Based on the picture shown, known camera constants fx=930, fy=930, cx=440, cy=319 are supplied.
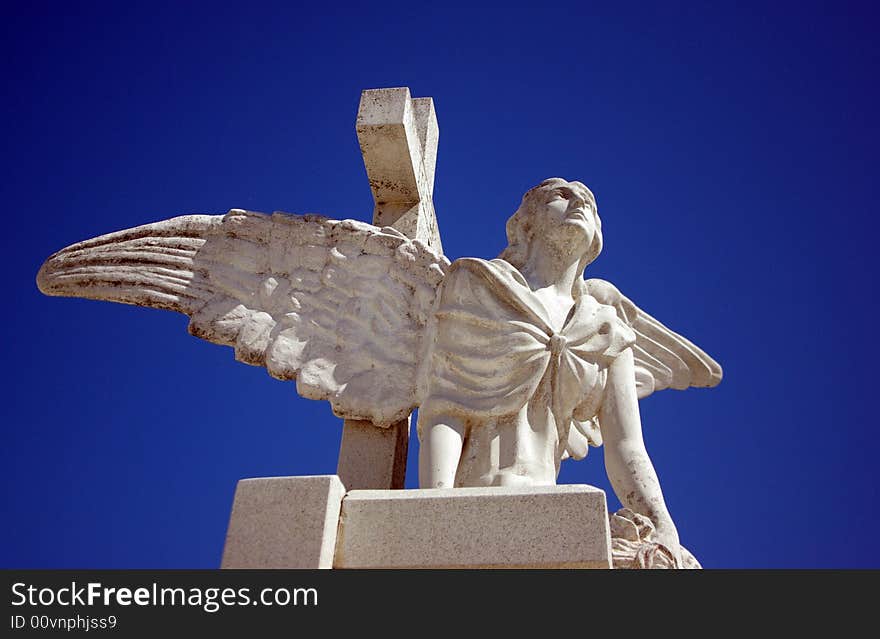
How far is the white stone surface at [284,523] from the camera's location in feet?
11.2

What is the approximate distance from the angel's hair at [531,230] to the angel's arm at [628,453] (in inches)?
23.6

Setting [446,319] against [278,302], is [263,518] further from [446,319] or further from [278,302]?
[278,302]

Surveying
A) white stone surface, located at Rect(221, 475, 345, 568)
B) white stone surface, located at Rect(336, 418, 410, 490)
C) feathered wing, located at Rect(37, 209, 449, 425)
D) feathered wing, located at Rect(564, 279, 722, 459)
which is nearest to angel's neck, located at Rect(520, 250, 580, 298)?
feathered wing, located at Rect(37, 209, 449, 425)

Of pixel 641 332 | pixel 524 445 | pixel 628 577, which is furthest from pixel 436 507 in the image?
pixel 641 332

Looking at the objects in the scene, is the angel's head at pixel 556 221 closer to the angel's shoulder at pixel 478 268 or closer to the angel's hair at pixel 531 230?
the angel's hair at pixel 531 230

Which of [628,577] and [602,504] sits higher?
[602,504]

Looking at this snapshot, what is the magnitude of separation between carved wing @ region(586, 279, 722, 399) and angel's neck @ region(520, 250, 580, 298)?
85cm

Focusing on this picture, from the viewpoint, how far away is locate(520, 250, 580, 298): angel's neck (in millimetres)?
5121

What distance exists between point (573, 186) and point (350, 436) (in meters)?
1.89

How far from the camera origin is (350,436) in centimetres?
528

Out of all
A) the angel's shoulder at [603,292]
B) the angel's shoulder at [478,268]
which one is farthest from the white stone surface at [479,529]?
the angel's shoulder at [603,292]

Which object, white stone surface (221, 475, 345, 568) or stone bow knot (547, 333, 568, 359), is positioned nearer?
white stone surface (221, 475, 345, 568)

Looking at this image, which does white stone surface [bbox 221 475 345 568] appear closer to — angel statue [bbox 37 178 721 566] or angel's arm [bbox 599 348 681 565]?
angel statue [bbox 37 178 721 566]

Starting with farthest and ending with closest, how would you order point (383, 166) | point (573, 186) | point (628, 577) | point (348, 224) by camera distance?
point (383, 166) < point (348, 224) < point (573, 186) < point (628, 577)
